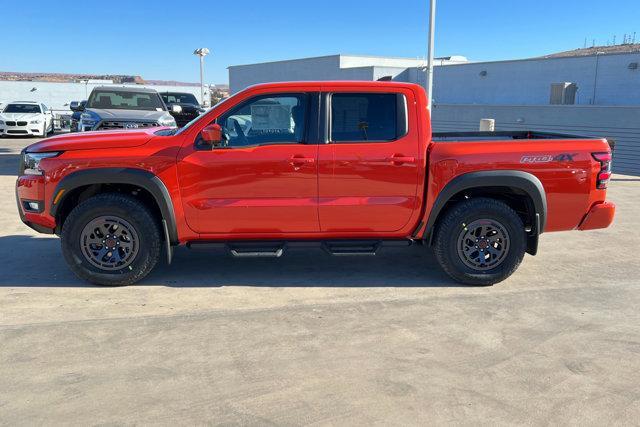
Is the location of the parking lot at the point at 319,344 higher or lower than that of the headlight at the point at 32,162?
lower

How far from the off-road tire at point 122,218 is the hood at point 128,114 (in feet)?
21.7

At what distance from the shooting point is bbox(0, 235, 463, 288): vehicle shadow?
17.8 feet

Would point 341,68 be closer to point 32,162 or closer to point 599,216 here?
point 599,216

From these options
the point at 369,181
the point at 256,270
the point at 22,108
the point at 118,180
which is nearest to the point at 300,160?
the point at 369,181

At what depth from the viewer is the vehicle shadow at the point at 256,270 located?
543 centimetres

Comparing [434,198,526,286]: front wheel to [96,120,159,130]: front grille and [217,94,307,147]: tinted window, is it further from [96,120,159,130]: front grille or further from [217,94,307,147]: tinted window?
[96,120,159,130]: front grille

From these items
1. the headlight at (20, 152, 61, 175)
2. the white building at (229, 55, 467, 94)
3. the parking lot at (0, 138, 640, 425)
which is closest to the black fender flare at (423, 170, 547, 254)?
the parking lot at (0, 138, 640, 425)

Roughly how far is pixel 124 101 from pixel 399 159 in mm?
9675

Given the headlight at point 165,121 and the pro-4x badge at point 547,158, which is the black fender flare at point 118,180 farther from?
the headlight at point 165,121

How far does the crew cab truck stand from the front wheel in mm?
11

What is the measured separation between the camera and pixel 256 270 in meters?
5.83

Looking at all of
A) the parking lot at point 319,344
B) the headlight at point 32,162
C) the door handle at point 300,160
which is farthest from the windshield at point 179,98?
the door handle at point 300,160

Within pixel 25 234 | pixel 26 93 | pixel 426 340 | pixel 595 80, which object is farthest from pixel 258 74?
pixel 426 340

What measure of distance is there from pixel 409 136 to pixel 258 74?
50397mm
